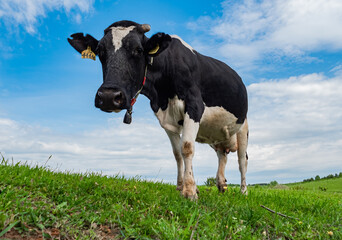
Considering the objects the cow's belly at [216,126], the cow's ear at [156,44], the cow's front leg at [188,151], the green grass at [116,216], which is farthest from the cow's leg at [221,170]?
the cow's ear at [156,44]

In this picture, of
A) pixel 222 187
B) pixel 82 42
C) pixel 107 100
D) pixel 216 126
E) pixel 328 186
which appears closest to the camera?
pixel 107 100

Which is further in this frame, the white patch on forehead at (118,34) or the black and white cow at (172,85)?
the white patch on forehead at (118,34)

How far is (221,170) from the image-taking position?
9.66 meters

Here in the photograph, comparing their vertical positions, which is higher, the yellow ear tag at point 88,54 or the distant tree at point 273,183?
the yellow ear tag at point 88,54

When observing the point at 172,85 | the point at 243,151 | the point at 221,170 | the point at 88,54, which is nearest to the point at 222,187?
the point at 221,170

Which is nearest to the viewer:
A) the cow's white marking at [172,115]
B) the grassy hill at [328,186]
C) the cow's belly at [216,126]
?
the cow's white marking at [172,115]

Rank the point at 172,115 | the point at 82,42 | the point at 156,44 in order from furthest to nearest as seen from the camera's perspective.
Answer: the point at 172,115
the point at 82,42
the point at 156,44

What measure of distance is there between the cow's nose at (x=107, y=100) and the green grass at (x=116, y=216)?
1389mm

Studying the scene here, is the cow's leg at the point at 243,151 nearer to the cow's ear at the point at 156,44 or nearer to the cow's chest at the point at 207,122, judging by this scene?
the cow's chest at the point at 207,122

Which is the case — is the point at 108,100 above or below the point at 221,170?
above

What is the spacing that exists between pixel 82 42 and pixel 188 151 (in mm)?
3099

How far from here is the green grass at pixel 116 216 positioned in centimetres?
403

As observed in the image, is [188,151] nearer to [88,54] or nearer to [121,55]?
[121,55]

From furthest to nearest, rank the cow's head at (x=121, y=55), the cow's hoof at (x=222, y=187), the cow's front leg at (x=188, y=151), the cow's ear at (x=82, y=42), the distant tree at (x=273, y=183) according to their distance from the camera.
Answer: the distant tree at (x=273, y=183) < the cow's hoof at (x=222, y=187) < the cow's ear at (x=82, y=42) < the cow's front leg at (x=188, y=151) < the cow's head at (x=121, y=55)
